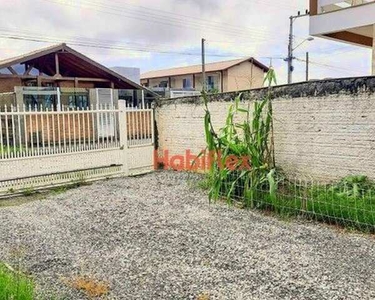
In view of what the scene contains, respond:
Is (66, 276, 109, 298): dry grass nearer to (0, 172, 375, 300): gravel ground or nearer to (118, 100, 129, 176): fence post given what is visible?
(0, 172, 375, 300): gravel ground

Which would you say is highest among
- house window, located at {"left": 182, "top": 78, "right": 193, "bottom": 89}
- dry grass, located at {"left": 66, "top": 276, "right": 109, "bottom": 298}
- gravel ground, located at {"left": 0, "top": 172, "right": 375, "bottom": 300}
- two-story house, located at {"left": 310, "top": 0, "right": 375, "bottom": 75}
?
house window, located at {"left": 182, "top": 78, "right": 193, "bottom": 89}

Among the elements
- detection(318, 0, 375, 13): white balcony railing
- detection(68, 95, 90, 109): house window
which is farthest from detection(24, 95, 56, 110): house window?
detection(318, 0, 375, 13): white balcony railing

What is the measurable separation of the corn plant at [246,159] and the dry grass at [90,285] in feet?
9.69

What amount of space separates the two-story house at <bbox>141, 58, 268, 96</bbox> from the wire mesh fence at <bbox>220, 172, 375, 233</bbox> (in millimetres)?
22817

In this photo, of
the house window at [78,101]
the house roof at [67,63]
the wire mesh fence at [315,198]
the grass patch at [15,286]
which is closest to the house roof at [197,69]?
the house roof at [67,63]

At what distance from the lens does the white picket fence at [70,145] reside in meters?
6.74

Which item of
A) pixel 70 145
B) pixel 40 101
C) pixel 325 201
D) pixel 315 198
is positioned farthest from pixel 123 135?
pixel 40 101

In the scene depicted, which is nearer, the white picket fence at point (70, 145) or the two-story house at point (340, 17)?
the two-story house at point (340, 17)

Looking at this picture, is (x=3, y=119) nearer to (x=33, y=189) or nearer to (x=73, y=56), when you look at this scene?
(x=33, y=189)

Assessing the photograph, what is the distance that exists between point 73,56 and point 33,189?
948cm

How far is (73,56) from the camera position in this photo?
49.7ft

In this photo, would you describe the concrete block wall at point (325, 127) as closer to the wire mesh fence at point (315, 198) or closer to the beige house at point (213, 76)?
the wire mesh fence at point (315, 198)

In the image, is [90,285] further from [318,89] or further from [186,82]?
[186,82]

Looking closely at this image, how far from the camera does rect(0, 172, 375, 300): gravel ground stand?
9.73 ft
